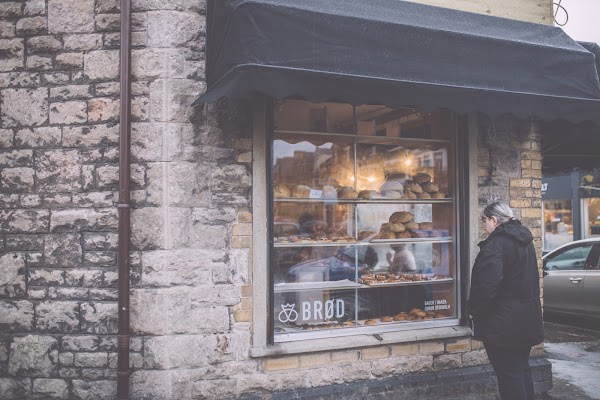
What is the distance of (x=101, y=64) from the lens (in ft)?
14.1

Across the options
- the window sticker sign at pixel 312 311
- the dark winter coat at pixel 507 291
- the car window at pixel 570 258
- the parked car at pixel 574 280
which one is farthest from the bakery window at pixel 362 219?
the car window at pixel 570 258

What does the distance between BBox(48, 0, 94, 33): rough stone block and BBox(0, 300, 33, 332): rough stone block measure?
7.77 feet

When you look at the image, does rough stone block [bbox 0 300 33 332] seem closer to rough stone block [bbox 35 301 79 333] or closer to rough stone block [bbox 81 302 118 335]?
rough stone block [bbox 35 301 79 333]

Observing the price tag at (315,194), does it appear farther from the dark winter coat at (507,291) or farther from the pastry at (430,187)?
the dark winter coat at (507,291)

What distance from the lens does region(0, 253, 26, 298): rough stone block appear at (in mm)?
4312

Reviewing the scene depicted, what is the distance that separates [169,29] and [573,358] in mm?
6517

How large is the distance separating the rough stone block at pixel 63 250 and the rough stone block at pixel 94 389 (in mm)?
988

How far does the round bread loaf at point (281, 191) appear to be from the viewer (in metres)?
4.92

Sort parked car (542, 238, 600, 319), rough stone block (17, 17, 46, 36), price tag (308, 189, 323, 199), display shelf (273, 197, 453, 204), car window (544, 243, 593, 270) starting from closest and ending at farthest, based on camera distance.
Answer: rough stone block (17, 17, 46, 36) → display shelf (273, 197, 453, 204) → price tag (308, 189, 323, 199) → parked car (542, 238, 600, 319) → car window (544, 243, 593, 270)

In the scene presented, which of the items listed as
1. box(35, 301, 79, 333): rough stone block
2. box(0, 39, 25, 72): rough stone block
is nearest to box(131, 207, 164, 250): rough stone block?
box(35, 301, 79, 333): rough stone block

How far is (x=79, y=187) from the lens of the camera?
4.28 metres

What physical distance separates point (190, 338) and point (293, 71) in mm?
2325

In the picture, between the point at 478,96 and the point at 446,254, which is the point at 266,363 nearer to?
the point at 446,254

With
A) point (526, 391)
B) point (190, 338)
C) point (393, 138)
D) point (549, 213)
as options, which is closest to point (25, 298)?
point (190, 338)
